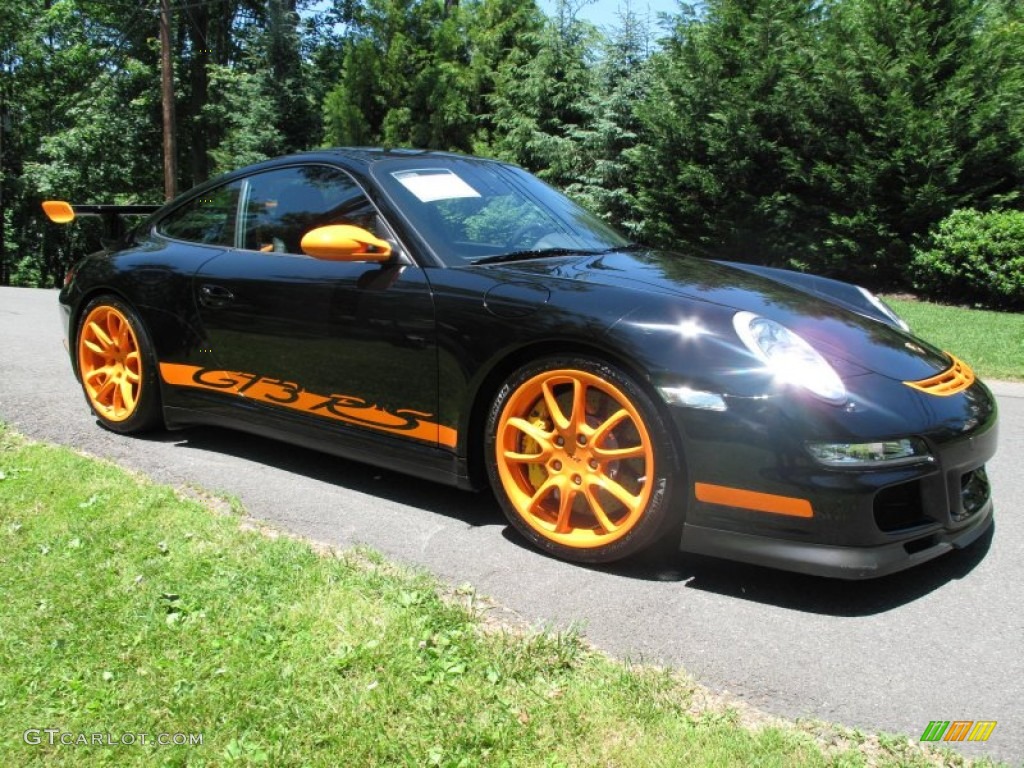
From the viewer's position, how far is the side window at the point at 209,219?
13.9 ft

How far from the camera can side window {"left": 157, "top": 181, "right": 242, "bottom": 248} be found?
4.25 metres

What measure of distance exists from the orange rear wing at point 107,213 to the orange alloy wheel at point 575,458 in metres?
2.89

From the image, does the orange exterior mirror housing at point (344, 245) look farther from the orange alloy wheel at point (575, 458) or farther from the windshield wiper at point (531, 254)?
the orange alloy wheel at point (575, 458)

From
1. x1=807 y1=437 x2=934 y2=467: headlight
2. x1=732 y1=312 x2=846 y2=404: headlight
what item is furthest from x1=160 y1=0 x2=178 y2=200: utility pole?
x1=807 y1=437 x2=934 y2=467: headlight

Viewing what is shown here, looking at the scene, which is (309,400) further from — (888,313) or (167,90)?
(167,90)

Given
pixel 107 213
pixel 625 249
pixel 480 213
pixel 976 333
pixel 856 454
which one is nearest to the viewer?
pixel 856 454

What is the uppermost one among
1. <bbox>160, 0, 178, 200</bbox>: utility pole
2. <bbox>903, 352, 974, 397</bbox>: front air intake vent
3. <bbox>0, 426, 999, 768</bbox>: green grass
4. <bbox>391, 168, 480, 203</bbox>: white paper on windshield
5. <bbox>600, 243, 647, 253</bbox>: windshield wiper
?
<bbox>160, 0, 178, 200</bbox>: utility pole

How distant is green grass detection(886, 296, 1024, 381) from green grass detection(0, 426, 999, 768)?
539 centimetres

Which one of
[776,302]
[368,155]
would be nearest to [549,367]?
[776,302]

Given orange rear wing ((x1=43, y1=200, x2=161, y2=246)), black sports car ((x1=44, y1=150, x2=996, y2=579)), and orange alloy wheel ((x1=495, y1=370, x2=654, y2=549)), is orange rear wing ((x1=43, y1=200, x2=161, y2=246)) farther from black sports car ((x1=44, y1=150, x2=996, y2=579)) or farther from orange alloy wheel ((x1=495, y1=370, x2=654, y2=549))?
orange alloy wheel ((x1=495, y1=370, x2=654, y2=549))

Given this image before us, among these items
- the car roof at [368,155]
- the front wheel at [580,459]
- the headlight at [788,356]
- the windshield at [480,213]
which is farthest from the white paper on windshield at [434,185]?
the headlight at [788,356]

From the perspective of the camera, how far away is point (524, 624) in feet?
8.66

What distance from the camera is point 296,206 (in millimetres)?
3988

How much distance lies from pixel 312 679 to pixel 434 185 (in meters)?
2.21
